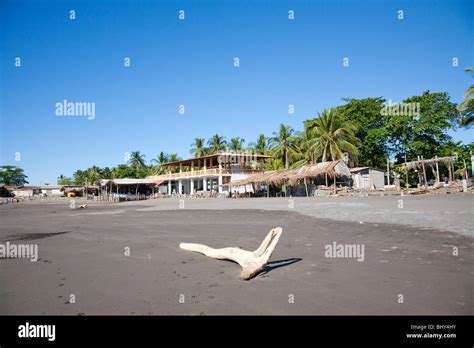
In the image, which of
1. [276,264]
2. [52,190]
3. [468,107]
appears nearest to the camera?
[276,264]

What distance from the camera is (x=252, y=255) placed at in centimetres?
533

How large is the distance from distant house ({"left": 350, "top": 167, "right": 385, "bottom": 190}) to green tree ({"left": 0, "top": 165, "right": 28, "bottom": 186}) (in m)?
106

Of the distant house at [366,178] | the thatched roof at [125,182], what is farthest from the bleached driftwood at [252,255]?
the thatched roof at [125,182]

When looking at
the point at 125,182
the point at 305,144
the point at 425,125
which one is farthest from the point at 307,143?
the point at 125,182

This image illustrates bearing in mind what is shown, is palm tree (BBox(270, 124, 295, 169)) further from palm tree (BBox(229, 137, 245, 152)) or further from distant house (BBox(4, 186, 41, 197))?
distant house (BBox(4, 186, 41, 197))

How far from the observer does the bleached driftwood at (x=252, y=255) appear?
5016mm

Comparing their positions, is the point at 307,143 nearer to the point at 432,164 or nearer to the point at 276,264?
the point at 432,164

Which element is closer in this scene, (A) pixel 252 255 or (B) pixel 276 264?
(A) pixel 252 255

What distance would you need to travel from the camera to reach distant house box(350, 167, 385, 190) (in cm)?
4000

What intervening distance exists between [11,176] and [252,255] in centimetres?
12488

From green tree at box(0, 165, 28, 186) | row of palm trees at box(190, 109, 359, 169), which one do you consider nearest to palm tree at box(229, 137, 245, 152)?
row of palm trees at box(190, 109, 359, 169)
